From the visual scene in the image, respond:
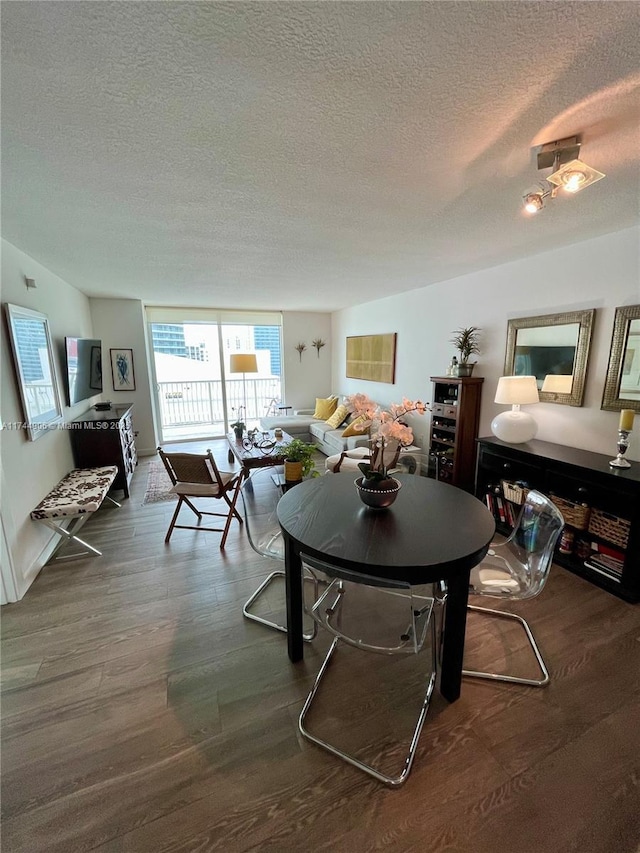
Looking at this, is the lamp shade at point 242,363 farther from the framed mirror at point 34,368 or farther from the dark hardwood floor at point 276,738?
the dark hardwood floor at point 276,738

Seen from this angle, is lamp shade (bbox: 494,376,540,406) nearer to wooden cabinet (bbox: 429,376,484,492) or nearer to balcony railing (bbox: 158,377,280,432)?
wooden cabinet (bbox: 429,376,484,492)

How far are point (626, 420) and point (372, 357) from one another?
3567 millimetres

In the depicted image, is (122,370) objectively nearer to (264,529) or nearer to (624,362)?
(264,529)

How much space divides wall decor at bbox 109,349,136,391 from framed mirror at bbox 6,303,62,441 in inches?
88.1

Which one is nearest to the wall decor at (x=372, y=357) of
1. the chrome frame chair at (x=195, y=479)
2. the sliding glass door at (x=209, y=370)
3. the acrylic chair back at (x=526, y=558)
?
the sliding glass door at (x=209, y=370)

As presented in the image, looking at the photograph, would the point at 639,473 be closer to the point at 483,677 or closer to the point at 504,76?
the point at 483,677

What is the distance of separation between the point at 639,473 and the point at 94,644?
11.1ft

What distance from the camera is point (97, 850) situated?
3.55 feet

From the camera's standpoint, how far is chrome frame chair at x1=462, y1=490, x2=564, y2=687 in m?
1.61

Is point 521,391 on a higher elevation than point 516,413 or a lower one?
higher

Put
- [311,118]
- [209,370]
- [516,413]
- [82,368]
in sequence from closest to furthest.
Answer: [311,118], [516,413], [82,368], [209,370]

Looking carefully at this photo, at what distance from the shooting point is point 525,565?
1803 mm

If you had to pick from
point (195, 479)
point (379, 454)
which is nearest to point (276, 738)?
point (379, 454)

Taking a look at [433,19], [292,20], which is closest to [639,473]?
[433,19]
